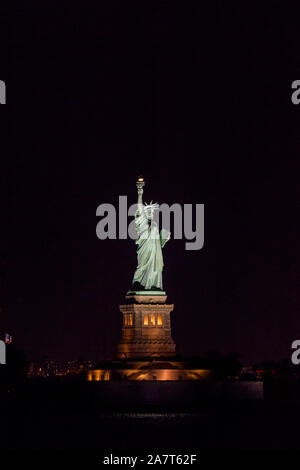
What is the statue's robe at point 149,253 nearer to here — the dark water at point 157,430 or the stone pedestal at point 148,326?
the stone pedestal at point 148,326

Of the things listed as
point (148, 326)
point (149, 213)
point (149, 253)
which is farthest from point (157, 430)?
point (149, 213)

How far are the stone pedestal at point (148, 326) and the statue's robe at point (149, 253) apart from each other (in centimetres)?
98

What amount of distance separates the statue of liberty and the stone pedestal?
2.82ft

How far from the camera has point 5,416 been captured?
333 ft

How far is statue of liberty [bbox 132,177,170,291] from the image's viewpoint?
351 ft

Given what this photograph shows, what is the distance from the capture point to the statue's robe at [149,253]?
107 m

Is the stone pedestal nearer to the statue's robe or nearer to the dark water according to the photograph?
the statue's robe

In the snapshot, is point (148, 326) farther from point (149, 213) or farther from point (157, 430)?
point (157, 430)

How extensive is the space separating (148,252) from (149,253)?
0.11 metres

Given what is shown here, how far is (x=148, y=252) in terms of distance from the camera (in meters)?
108

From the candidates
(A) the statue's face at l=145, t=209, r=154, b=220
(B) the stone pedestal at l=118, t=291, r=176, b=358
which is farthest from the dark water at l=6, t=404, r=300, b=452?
(A) the statue's face at l=145, t=209, r=154, b=220

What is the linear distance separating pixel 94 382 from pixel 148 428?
31.6ft
